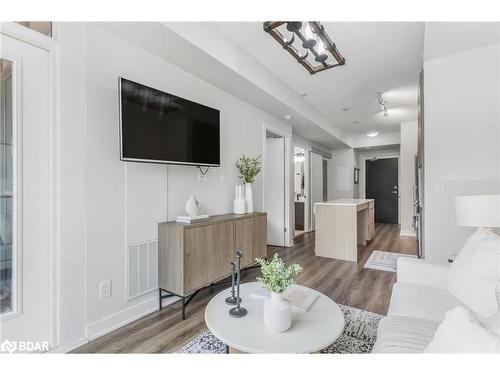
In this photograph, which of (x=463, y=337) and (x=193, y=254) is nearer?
(x=463, y=337)

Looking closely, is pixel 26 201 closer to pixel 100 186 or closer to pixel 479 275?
pixel 100 186

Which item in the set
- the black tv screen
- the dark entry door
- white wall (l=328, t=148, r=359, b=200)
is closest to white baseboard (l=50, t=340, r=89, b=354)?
the black tv screen

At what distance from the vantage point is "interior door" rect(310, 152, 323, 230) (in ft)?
21.0

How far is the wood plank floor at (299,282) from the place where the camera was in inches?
71.0

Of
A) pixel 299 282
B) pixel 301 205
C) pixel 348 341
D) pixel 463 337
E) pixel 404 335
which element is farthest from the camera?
pixel 301 205

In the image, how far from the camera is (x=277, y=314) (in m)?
1.21

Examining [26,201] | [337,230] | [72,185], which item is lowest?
[337,230]

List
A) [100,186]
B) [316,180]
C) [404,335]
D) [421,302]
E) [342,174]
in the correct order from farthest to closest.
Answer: [342,174]
[316,180]
[100,186]
[421,302]
[404,335]

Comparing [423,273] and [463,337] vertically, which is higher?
[463,337]

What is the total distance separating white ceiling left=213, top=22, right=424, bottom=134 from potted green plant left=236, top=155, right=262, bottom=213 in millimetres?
1207

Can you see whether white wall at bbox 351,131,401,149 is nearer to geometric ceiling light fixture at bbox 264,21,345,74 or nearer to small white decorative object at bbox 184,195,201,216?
geometric ceiling light fixture at bbox 264,21,345,74

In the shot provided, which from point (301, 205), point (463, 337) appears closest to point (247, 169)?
point (463, 337)

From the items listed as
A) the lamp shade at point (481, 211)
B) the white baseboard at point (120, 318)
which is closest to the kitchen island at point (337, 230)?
the lamp shade at point (481, 211)

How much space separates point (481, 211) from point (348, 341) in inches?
49.6
